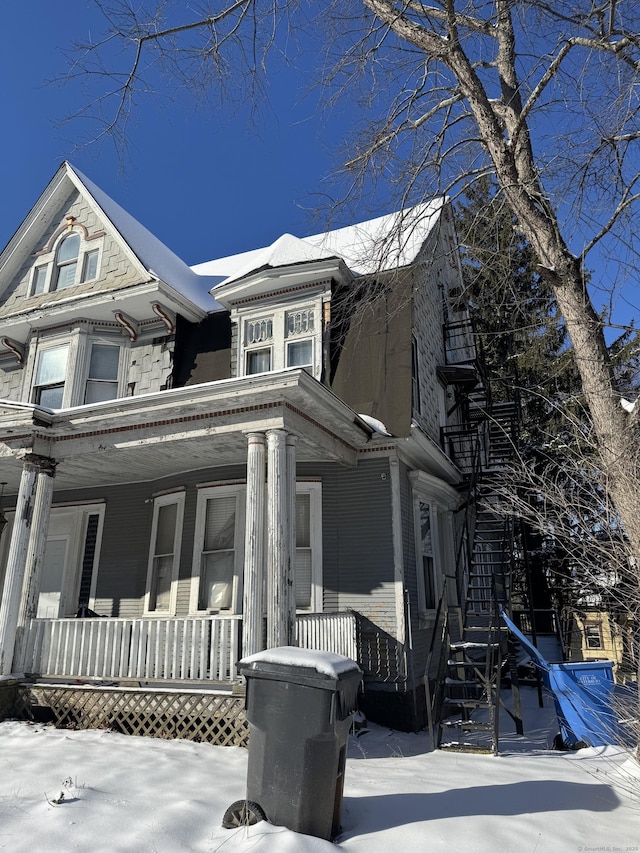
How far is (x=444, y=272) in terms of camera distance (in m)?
15.4

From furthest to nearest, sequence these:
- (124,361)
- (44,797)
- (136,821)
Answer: (124,361), (44,797), (136,821)

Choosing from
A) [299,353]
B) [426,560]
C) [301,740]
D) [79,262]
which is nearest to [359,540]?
[426,560]

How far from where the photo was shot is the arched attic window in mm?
12812

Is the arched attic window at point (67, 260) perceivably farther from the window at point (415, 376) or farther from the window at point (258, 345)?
the window at point (415, 376)

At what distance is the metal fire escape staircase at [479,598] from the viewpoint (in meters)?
7.71

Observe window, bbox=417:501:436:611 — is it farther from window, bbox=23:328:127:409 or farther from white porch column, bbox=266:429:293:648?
window, bbox=23:328:127:409

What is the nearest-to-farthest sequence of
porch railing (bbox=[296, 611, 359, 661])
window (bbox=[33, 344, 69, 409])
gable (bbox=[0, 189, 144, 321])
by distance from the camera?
porch railing (bbox=[296, 611, 359, 661]), window (bbox=[33, 344, 69, 409]), gable (bbox=[0, 189, 144, 321])

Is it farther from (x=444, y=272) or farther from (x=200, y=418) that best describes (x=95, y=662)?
(x=444, y=272)

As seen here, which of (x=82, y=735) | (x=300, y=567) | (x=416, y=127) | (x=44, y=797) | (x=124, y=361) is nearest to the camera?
(x=44, y=797)

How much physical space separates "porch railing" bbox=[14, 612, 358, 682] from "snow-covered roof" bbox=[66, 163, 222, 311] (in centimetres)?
633

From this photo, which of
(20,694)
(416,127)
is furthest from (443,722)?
(416,127)

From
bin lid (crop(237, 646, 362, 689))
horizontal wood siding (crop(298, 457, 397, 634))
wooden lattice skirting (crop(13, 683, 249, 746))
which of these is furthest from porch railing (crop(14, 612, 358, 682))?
bin lid (crop(237, 646, 362, 689))

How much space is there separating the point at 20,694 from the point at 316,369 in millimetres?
6484

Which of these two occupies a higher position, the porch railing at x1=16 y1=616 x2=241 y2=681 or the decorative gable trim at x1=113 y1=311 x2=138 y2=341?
the decorative gable trim at x1=113 y1=311 x2=138 y2=341
